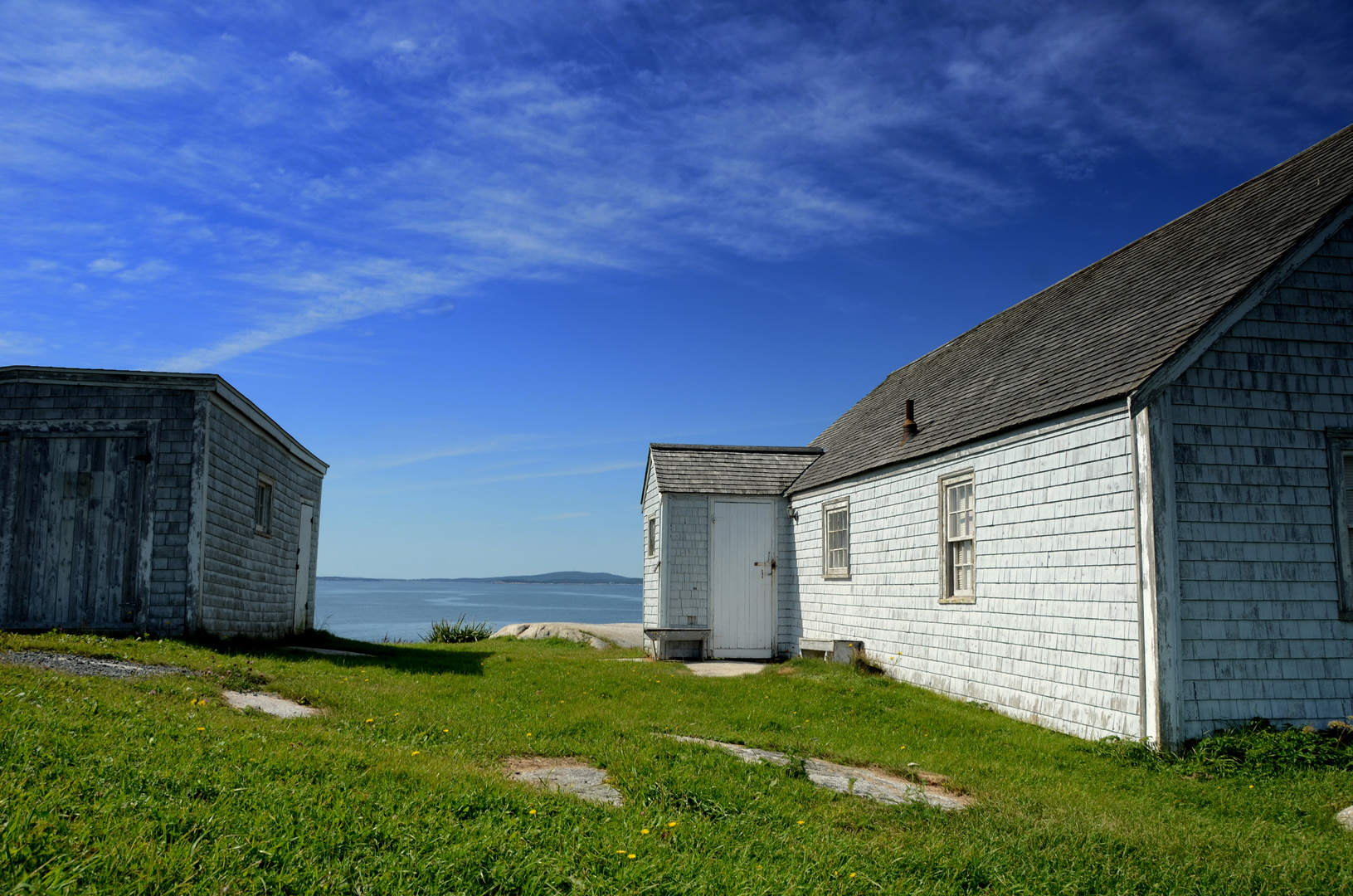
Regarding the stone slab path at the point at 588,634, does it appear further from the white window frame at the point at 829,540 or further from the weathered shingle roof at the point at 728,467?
the white window frame at the point at 829,540

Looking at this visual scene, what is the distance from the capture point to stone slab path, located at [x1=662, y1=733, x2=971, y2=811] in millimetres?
6164

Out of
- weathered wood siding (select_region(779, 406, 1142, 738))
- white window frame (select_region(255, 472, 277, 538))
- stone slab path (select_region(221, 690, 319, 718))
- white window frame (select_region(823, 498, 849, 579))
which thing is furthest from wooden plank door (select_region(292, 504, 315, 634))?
weathered wood siding (select_region(779, 406, 1142, 738))

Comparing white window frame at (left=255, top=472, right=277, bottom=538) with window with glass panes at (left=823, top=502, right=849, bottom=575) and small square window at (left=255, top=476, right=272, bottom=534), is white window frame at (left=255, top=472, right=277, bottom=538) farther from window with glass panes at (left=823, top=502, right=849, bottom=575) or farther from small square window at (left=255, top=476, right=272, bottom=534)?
window with glass panes at (left=823, top=502, right=849, bottom=575)

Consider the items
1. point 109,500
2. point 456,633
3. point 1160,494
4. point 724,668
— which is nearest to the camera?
point 1160,494

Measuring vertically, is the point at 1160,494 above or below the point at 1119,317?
below

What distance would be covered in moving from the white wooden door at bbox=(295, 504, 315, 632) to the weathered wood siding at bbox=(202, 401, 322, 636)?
10.3 inches

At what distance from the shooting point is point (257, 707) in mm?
8125

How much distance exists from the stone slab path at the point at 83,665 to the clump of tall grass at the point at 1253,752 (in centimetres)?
937

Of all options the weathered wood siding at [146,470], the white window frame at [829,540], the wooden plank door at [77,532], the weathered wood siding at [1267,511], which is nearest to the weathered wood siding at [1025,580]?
the white window frame at [829,540]

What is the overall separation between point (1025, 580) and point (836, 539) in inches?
223

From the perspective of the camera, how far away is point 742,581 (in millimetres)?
17578

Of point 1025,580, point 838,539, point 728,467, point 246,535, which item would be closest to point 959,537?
point 1025,580

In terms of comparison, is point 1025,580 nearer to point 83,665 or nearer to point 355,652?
point 83,665

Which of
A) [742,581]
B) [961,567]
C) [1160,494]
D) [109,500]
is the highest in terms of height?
[109,500]
